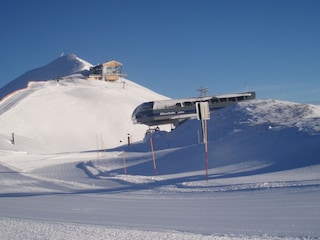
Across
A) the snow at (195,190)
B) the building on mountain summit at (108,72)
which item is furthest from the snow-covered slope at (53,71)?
the snow at (195,190)

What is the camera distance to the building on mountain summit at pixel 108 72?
88062 mm

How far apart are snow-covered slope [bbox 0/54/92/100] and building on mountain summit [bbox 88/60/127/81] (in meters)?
11.7

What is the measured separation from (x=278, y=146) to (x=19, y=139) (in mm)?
36970

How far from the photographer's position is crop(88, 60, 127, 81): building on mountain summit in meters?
88.1

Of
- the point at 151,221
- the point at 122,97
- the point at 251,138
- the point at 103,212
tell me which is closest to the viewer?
the point at 151,221

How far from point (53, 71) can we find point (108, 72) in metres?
33.6

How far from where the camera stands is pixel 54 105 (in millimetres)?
65688

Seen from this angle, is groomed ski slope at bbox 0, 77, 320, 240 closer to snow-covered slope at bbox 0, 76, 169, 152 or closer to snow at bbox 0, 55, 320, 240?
snow at bbox 0, 55, 320, 240

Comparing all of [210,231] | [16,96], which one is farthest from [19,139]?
[210,231]

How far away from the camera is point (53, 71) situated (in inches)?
4579

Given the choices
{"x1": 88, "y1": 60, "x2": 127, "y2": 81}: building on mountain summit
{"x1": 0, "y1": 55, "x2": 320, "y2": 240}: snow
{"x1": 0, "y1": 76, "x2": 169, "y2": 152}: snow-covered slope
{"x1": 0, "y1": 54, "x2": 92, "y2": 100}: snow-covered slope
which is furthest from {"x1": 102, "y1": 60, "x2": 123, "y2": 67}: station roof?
{"x1": 0, "y1": 55, "x2": 320, "y2": 240}: snow

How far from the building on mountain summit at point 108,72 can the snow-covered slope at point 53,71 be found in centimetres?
1173

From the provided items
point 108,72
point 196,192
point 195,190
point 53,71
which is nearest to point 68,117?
point 108,72

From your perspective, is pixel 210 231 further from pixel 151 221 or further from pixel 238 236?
pixel 151 221
